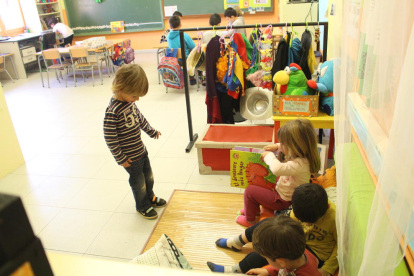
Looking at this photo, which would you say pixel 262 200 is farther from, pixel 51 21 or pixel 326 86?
pixel 51 21

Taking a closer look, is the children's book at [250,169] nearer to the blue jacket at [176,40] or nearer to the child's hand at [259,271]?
the child's hand at [259,271]

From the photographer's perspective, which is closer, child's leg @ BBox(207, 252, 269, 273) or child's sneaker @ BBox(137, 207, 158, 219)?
child's leg @ BBox(207, 252, 269, 273)

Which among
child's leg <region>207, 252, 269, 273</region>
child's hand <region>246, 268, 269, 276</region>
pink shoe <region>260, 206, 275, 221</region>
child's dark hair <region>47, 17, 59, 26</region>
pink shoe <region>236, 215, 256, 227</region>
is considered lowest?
pink shoe <region>236, 215, 256, 227</region>

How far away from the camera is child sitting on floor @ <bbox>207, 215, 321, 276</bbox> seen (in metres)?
1.42

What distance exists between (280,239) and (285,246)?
3 cm

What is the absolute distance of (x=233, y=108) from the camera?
11.3 feet

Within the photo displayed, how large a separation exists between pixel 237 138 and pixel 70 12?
8194 millimetres

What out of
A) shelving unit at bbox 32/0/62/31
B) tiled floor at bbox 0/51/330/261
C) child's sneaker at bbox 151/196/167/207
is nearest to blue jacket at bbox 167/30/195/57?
tiled floor at bbox 0/51/330/261

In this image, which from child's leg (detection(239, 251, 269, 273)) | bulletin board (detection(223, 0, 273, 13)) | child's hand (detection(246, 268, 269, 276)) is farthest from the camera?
bulletin board (detection(223, 0, 273, 13))

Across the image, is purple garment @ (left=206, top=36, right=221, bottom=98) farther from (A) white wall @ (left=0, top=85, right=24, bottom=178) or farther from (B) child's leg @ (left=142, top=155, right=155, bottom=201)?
(A) white wall @ (left=0, top=85, right=24, bottom=178)

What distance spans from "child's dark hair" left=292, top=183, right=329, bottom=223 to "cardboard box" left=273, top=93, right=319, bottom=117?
1.12m

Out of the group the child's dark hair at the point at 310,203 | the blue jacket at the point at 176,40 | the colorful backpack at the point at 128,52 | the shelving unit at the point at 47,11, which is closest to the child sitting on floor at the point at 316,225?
the child's dark hair at the point at 310,203

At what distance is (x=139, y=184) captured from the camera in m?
2.54

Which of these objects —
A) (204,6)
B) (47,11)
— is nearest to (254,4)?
(204,6)
